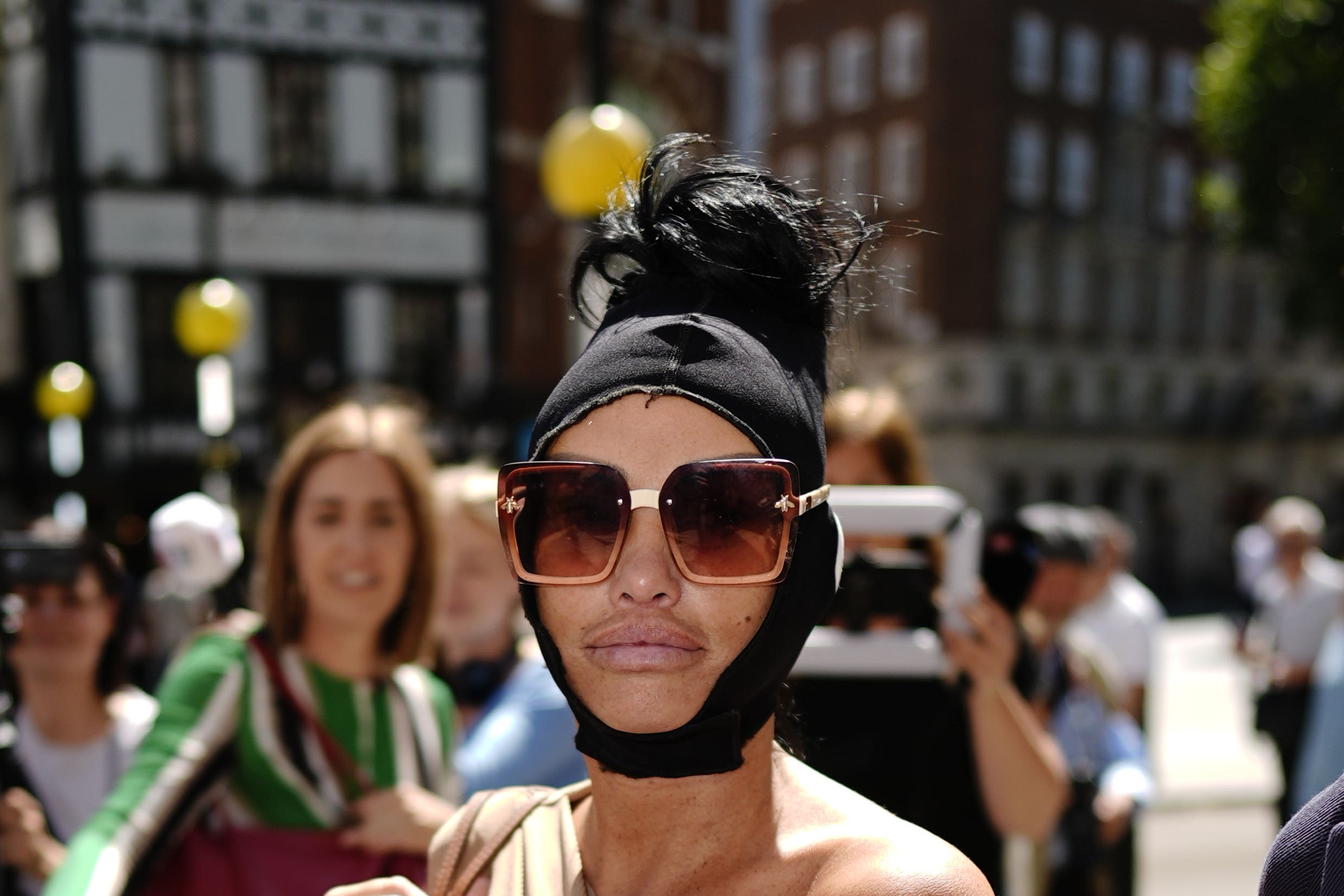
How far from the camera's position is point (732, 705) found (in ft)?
4.07

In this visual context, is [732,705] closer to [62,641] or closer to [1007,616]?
[1007,616]

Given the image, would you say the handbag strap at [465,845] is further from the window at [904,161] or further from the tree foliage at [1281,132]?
the window at [904,161]

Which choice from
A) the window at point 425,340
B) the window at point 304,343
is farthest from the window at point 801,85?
the window at point 304,343

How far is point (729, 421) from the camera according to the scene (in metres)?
1.22

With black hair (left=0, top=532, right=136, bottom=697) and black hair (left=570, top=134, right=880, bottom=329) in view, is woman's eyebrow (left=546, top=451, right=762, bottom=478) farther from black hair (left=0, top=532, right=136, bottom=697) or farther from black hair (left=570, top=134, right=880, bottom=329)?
black hair (left=0, top=532, right=136, bottom=697)

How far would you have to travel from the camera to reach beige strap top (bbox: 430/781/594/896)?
132 centimetres

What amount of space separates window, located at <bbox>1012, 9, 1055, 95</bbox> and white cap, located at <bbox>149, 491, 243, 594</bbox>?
104ft

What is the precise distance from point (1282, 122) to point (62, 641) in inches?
485

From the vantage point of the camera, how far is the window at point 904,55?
31359 millimetres

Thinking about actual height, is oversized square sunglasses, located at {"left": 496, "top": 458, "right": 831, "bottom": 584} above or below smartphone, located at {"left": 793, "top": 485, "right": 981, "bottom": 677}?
above

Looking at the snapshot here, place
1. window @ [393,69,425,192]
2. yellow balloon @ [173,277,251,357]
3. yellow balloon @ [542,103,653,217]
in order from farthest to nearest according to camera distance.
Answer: window @ [393,69,425,192] < yellow balloon @ [173,277,251,357] < yellow balloon @ [542,103,653,217]

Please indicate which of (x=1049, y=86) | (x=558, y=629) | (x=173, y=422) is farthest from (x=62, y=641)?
(x=1049, y=86)

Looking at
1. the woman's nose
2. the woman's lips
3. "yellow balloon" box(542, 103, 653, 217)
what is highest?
"yellow balloon" box(542, 103, 653, 217)

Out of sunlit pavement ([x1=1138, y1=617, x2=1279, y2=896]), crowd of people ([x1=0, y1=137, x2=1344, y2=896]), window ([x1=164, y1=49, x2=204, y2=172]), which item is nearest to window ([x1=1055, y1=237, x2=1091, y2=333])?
sunlit pavement ([x1=1138, y1=617, x2=1279, y2=896])
